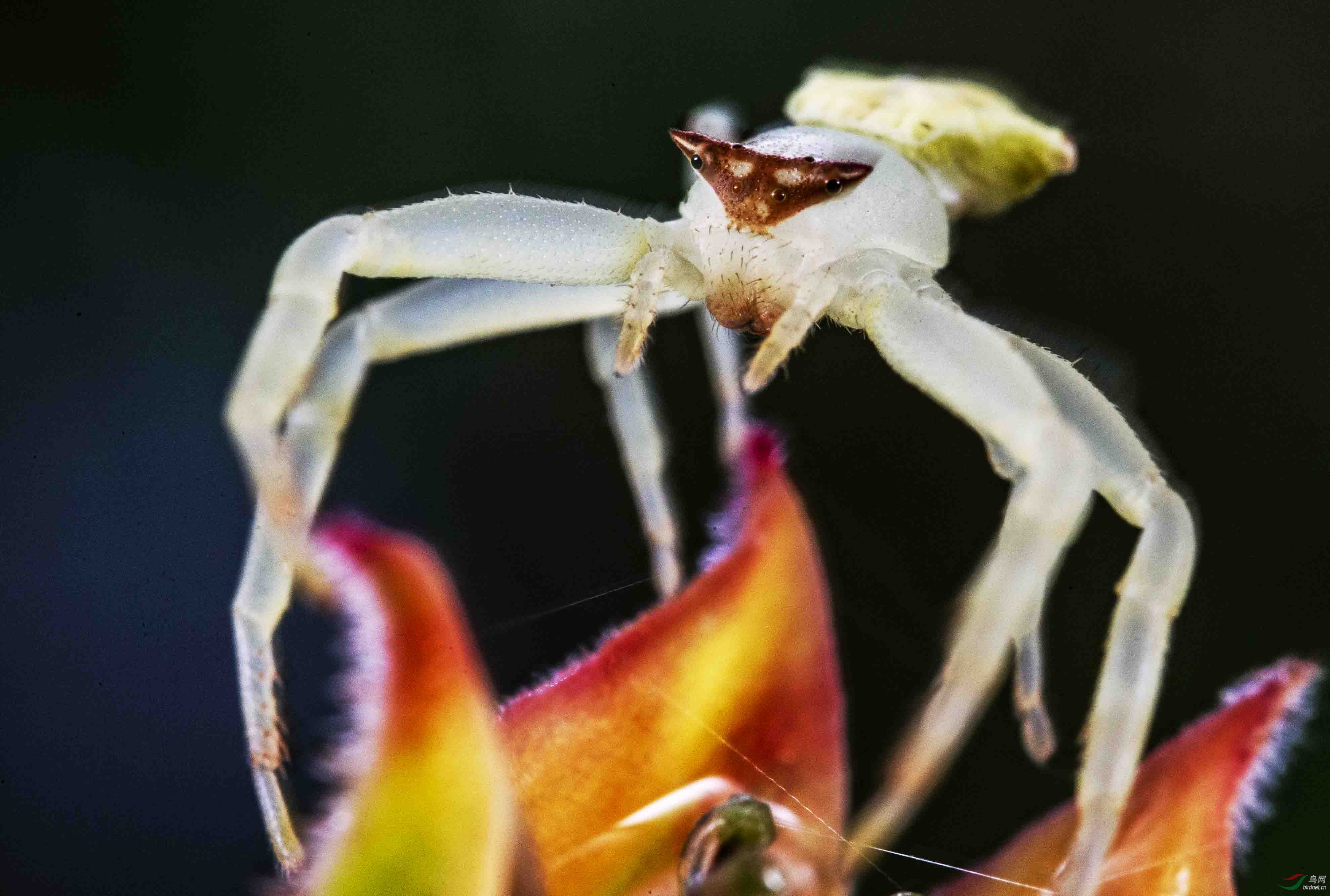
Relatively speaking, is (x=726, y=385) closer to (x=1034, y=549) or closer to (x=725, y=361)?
(x=725, y=361)

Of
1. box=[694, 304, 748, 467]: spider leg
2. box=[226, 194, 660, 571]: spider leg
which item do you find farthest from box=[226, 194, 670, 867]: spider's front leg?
box=[694, 304, 748, 467]: spider leg

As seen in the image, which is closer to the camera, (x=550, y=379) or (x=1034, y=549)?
(x=1034, y=549)

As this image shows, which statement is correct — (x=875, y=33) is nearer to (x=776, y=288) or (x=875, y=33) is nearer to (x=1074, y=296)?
(x=1074, y=296)

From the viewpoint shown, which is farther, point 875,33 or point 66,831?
point 875,33

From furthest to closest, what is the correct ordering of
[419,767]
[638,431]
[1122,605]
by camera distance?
[638,431]
[1122,605]
[419,767]

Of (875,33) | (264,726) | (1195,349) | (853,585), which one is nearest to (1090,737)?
(853,585)

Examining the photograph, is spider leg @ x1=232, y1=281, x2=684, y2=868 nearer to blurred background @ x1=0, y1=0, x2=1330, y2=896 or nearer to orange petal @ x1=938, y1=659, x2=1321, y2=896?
blurred background @ x1=0, y1=0, x2=1330, y2=896

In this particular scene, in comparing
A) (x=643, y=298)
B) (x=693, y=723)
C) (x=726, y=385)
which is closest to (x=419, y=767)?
(x=693, y=723)
